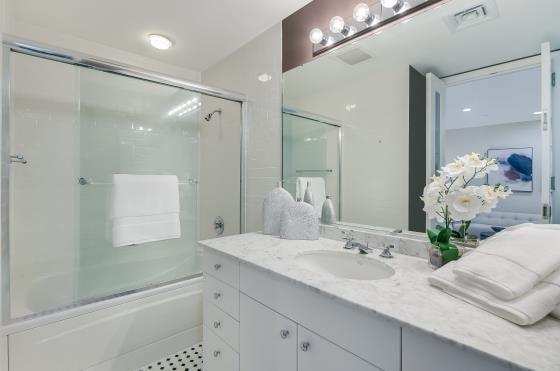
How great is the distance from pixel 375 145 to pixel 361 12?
664 millimetres

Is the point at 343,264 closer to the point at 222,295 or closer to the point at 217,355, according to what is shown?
the point at 222,295

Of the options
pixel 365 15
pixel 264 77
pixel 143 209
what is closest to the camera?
pixel 365 15

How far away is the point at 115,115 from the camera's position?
2.08 meters

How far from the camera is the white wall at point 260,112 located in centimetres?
180

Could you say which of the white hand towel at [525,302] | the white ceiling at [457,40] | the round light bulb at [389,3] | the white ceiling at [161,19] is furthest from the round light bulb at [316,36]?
the white hand towel at [525,302]

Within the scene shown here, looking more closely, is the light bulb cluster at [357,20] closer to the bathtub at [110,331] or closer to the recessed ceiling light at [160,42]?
the recessed ceiling light at [160,42]

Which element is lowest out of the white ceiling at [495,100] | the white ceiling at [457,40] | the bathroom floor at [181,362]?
the bathroom floor at [181,362]

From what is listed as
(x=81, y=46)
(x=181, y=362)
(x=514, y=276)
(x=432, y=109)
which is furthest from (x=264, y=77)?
(x=181, y=362)

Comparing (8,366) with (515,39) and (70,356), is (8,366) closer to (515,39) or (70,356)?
(70,356)

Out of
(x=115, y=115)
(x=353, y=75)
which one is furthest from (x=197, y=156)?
(x=353, y=75)

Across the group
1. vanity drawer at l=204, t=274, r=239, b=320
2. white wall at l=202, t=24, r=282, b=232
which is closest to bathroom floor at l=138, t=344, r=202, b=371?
vanity drawer at l=204, t=274, r=239, b=320

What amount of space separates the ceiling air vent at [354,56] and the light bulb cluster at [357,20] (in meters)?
0.10

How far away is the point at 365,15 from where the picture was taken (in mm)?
1293

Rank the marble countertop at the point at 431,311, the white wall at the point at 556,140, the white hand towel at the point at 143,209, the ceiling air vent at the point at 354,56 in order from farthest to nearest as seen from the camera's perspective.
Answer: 1. the white hand towel at the point at 143,209
2. the ceiling air vent at the point at 354,56
3. the white wall at the point at 556,140
4. the marble countertop at the point at 431,311
